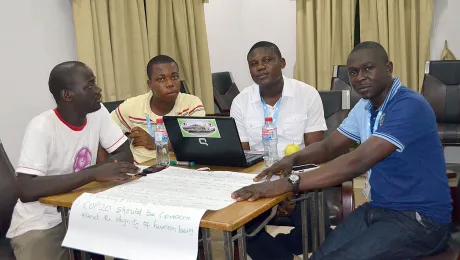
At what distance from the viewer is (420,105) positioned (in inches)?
78.3

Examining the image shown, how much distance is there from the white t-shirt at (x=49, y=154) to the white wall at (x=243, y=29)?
371cm

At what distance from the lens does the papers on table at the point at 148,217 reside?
1.70m

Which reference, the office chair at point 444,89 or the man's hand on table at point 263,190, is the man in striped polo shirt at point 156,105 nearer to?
the man's hand on table at point 263,190

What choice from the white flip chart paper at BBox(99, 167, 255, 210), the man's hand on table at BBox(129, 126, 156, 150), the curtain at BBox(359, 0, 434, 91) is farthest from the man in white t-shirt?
the curtain at BBox(359, 0, 434, 91)

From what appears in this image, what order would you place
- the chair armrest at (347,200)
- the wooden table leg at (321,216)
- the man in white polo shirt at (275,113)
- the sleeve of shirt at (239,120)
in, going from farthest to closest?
the sleeve of shirt at (239,120) < the man in white polo shirt at (275,113) < the chair armrest at (347,200) < the wooden table leg at (321,216)

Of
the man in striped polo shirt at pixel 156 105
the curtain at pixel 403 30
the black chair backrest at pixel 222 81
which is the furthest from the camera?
the black chair backrest at pixel 222 81

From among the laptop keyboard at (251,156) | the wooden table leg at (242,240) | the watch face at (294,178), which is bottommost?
the wooden table leg at (242,240)

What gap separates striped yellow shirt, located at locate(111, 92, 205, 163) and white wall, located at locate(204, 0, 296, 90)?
2903 millimetres

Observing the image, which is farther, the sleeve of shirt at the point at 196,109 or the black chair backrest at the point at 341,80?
the black chair backrest at the point at 341,80

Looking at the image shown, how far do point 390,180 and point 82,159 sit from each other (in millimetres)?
1408

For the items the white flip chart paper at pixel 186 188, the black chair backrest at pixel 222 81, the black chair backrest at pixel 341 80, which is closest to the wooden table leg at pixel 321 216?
the white flip chart paper at pixel 186 188

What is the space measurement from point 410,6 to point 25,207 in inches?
175

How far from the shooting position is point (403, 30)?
5.27 meters

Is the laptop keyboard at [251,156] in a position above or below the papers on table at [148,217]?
above
